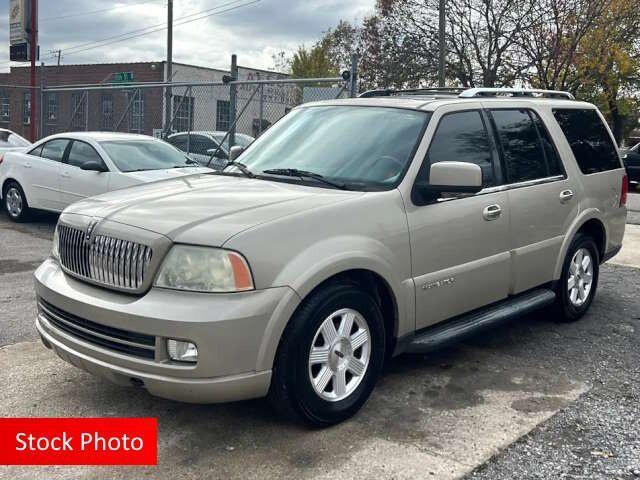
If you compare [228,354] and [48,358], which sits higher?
[228,354]

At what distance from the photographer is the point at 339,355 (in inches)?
147

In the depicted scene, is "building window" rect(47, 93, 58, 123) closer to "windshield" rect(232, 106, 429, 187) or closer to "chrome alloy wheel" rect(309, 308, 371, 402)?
"windshield" rect(232, 106, 429, 187)

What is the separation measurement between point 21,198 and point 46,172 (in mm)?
950

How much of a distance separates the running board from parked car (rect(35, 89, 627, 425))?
0.5 inches

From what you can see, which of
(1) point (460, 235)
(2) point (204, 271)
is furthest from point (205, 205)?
(1) point (460, 235)

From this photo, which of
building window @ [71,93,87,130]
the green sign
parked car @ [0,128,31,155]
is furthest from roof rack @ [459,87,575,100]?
the green sign

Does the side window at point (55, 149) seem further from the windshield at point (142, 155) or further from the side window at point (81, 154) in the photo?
→ the windshield at point (142, 155)

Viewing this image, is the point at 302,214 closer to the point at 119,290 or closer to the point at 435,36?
the point at 119,290

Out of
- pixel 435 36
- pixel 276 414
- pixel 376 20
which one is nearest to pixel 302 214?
pixel 276 414

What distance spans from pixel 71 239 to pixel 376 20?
31228mm

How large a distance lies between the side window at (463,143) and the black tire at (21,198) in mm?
8434

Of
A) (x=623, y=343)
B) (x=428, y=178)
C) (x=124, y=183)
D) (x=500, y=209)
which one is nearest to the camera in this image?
(x=428, y=178)

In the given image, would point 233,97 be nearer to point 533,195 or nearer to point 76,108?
point 76,108

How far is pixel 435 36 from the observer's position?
1207 inches
